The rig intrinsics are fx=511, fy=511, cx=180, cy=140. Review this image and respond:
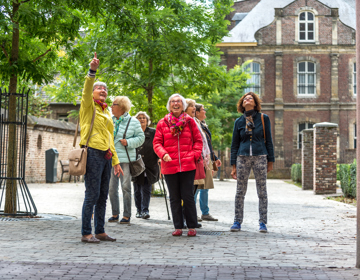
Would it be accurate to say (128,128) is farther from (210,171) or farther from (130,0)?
(130,0)

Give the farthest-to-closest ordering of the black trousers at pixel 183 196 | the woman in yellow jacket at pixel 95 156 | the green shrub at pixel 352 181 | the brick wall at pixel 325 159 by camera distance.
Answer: the brick wall at pixel 325 159, the green shrub at pixel 352 181, the black trousers at pixel 183 196, the woman in yellow jacket at pixel 95 156

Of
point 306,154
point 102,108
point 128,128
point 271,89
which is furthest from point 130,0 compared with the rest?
point 271,89

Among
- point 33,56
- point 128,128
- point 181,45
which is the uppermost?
point 181,45

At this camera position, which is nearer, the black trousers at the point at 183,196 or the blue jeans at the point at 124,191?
the black trousers at the point at 183,196

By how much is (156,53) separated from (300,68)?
28.2m

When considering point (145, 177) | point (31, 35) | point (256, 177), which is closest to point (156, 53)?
point (31, 35)

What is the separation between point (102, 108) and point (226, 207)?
6.14 m

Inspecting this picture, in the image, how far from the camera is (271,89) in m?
38.8

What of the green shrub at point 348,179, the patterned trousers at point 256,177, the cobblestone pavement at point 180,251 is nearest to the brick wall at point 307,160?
the green shrub at point 348,179

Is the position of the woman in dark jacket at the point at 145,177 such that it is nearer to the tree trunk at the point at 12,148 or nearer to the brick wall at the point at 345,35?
the tree trunk at the point at 12,148

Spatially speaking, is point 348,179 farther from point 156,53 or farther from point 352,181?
point 156,53

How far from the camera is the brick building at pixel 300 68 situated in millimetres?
38344

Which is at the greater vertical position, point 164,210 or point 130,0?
point 130,0

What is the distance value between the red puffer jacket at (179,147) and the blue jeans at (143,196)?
2355mm
